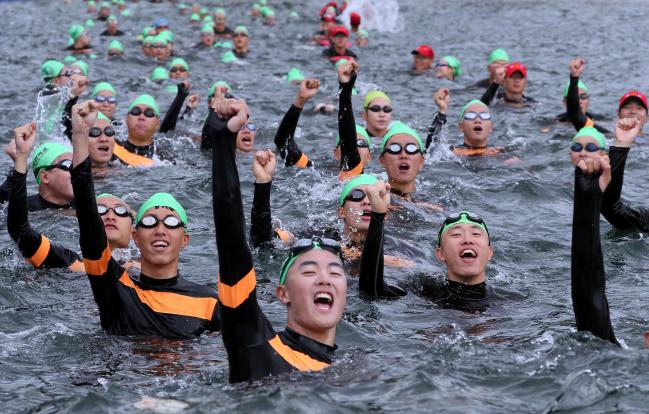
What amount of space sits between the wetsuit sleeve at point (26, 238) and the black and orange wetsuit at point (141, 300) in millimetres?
1380

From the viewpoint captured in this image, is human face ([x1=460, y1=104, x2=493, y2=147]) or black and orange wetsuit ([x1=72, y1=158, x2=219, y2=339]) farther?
human face ([x1=460, y1=104, x2=493, y2=147])

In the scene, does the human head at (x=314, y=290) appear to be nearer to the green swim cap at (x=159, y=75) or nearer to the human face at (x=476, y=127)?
the human face at (x=476, y=127)

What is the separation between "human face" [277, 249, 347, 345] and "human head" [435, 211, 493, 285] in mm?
2416

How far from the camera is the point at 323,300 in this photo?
19.2 ft

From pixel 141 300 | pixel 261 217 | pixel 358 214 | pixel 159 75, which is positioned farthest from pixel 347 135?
pixel 159 75

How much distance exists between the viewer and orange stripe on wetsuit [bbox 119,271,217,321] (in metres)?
7.32

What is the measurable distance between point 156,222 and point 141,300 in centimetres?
59

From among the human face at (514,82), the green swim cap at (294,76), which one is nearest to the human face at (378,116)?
the human face at (514,82)

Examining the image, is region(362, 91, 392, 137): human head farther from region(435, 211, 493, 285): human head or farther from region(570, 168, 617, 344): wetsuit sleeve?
region(570, 168, 617, 344): wetsuit sleeve

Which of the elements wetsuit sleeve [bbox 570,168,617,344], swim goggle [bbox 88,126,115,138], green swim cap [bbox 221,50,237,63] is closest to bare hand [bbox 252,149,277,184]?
wetsuit sleeve [bbox 570,168,617,344]

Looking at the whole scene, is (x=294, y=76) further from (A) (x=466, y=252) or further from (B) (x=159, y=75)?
(A) (x=466, y=252)

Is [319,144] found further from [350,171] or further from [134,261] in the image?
[134,261]

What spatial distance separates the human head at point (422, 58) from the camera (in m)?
22.7

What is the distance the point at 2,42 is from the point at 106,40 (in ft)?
9.93
